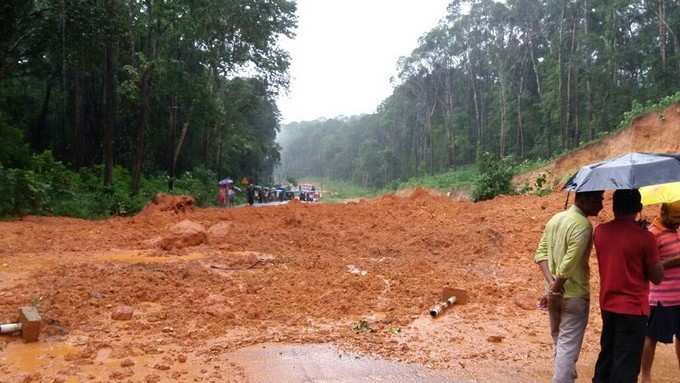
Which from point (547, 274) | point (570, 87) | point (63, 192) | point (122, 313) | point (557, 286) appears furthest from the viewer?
point (570, 87)

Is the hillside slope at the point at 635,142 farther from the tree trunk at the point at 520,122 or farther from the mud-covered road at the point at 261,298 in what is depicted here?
the tree trunk at the point at 520,122

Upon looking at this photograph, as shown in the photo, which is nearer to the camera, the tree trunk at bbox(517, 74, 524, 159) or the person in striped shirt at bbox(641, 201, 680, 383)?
the person in striped shirt at bbox(641, 201, 680, 383)

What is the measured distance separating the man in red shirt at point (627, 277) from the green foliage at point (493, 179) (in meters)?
18.0

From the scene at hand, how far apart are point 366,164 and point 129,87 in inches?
2373

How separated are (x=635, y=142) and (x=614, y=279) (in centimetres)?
1849

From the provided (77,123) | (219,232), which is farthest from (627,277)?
(77,123)

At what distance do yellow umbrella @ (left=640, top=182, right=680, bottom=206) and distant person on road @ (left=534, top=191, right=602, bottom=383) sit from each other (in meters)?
0.73

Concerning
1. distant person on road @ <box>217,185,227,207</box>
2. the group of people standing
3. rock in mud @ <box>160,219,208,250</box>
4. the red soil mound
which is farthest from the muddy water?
distant person on road @ <box>217,185,227,207</box>

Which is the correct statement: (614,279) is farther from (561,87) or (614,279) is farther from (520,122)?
(520,122)

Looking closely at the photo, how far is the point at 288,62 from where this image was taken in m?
30.3

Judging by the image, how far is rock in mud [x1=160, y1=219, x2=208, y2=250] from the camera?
10516mm

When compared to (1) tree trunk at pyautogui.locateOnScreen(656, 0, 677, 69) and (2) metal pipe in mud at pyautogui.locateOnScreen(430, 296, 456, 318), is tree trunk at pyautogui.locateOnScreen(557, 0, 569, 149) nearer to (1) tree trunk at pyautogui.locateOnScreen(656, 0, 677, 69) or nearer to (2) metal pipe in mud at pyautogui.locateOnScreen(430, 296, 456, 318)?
(1) tree trunk at pyautogui.locateOnScreen(656, 0, 677, 69)

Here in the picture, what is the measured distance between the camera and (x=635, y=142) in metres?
19.3

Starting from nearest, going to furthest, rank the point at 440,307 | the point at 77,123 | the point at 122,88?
the point at 440,307 < the point at 122,88 < the point at 77,123
